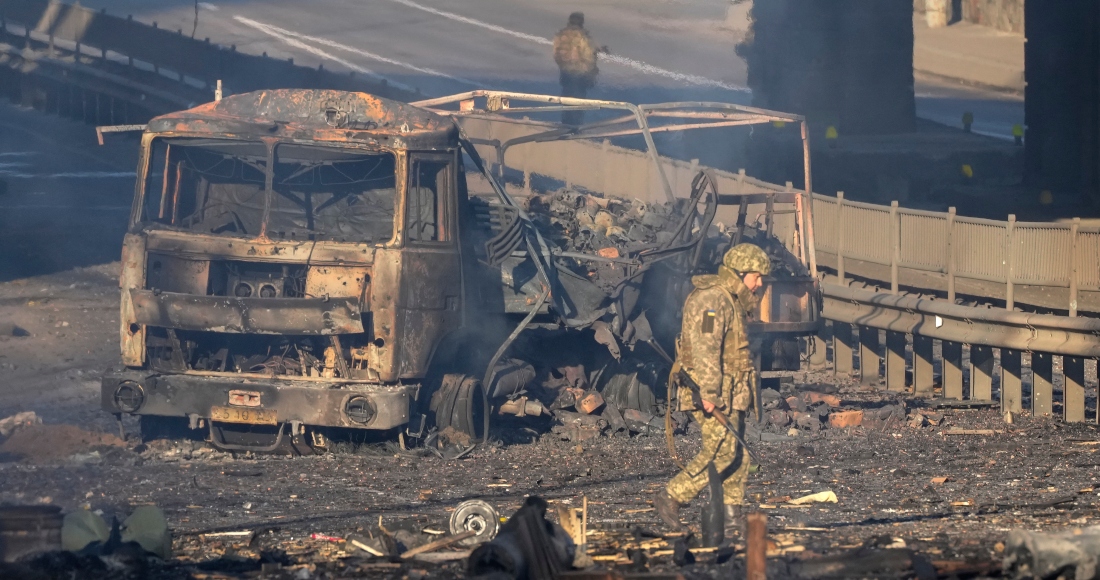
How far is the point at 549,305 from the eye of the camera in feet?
34.6

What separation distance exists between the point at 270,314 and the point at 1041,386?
6.54 meters

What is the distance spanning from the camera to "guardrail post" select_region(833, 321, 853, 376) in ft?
45.3

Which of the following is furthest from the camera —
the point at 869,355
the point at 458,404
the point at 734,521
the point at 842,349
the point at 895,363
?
the point at 842,349

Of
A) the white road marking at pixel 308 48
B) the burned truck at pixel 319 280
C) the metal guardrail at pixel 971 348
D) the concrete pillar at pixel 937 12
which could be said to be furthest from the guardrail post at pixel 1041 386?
the concrete pillar at pixel 937 12

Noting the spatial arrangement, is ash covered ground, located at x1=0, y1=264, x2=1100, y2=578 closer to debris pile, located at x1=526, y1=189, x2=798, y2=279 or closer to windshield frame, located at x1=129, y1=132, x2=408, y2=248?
debris pile, located at x1=526, y1=189, x2=798, y2=279

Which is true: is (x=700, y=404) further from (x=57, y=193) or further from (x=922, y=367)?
(x=57, y=193)

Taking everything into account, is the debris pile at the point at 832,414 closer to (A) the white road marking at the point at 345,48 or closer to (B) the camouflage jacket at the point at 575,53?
(B) the camouflage jacket at the point at 575,53

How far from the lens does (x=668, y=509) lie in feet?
25.1

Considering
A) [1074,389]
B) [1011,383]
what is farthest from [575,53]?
[1074,389]

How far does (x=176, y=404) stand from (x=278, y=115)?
2.28m

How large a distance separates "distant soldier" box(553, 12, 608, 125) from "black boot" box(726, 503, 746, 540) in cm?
1706

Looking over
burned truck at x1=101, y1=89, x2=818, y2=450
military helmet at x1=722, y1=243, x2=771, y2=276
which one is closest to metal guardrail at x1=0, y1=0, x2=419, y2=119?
burned truck at x1=101, y1=89, x2=818, y2=450

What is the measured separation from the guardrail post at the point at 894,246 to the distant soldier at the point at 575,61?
1137 cm

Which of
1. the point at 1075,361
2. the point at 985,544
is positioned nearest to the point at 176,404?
the point at 985,544
